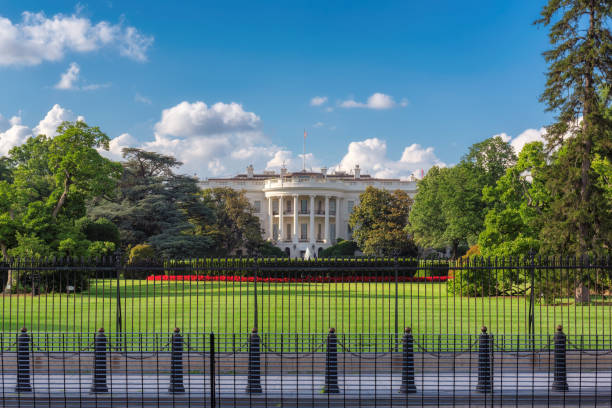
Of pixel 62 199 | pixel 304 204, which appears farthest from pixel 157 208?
pixel 304 204

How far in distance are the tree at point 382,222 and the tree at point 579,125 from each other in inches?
1372

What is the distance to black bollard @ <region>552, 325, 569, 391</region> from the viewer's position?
8.47 meters

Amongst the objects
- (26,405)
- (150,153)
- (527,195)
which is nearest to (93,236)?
(150,153)

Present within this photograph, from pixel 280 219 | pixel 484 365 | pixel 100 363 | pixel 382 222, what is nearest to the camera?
pixel 100 363

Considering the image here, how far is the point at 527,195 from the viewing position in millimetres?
25969

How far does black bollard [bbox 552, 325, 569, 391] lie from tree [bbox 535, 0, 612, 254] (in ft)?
43.8

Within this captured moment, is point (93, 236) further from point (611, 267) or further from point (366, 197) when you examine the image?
point (611, 267)

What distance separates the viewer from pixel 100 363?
8492 mm

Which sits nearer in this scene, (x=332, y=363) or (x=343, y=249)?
(x=332, y=363)

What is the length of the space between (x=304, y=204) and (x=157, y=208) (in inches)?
1334

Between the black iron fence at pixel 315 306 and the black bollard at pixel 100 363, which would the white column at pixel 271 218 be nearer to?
the black iron fence at pixel 315 306

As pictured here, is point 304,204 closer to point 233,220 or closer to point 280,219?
point 280,219

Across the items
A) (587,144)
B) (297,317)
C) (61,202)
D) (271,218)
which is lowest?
(297,317)

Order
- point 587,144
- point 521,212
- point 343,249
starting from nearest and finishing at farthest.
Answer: point 587,144, point 521,212, point 343,249
